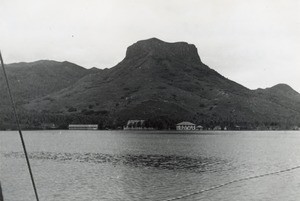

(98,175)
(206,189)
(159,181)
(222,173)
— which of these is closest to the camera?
(206,189)

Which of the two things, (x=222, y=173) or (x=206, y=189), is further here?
(x=222, y=173)

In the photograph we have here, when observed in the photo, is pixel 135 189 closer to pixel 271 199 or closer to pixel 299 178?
pixel 271 199

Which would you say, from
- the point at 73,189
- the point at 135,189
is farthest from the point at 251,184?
the point at 73,189

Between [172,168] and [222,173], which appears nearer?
[222,173]

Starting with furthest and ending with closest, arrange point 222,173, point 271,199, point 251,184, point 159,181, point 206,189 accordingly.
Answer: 1. point 222,173
2. point 159,181
3. point 251,184
4. point 206,189
5. point 271,199

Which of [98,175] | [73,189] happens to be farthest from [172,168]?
[73,189]

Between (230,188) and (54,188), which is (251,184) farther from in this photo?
(54,188)

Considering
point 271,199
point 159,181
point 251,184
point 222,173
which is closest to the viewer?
point 271,199

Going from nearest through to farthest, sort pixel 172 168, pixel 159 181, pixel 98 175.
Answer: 1. pixel 159 181
2. pixel 98 175
3. pixel 172 168
